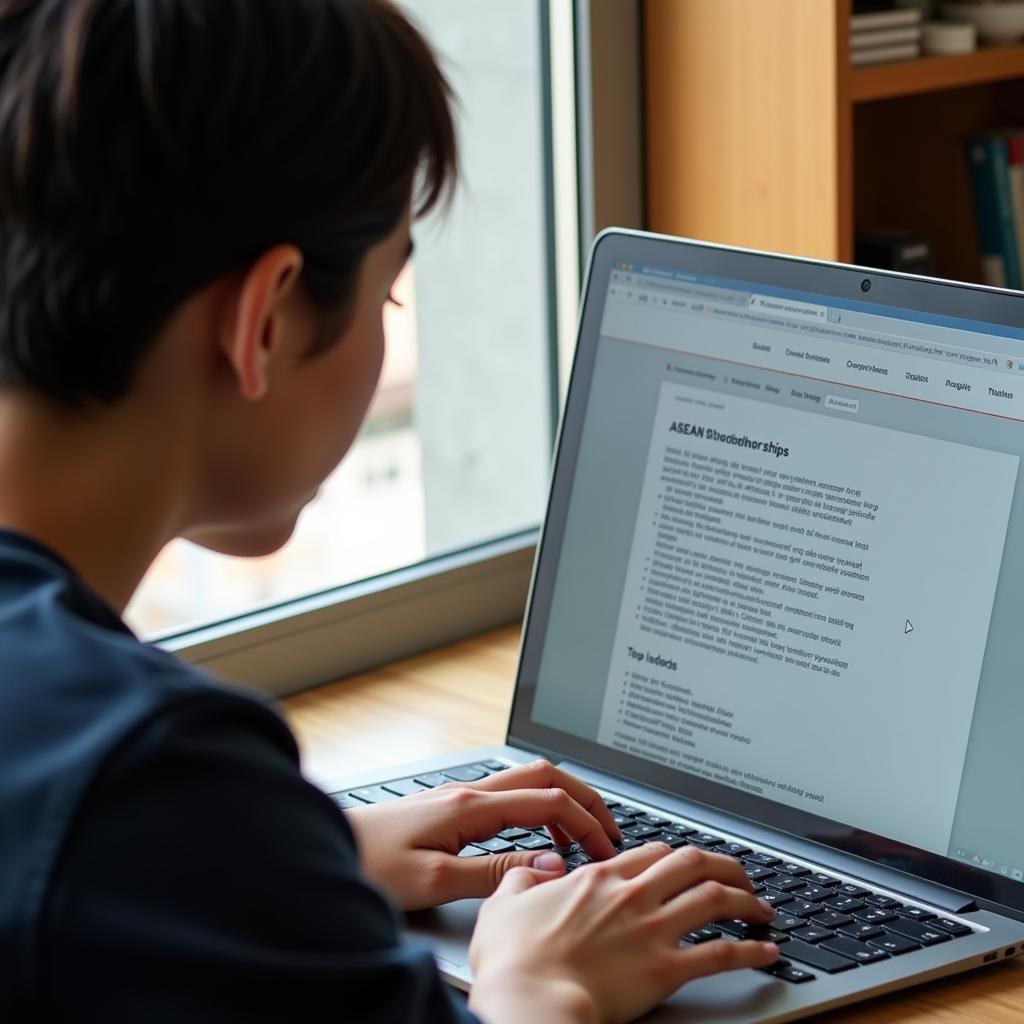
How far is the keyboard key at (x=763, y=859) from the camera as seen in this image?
0.93 m

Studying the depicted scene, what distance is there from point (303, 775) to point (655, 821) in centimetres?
41

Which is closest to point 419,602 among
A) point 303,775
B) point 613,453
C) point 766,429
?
point 613,453

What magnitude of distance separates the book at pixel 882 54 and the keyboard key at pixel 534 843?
0.80 meters

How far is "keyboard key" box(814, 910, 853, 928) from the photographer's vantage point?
86cm

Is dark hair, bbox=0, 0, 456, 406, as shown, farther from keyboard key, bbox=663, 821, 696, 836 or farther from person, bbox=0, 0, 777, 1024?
keyboard key, bbox=663, 821, 696, 836

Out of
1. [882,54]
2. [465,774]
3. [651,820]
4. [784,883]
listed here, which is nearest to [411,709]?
[465,774]

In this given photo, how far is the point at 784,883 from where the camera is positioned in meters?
0.91

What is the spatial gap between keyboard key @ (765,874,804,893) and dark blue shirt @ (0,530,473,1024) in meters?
0.33

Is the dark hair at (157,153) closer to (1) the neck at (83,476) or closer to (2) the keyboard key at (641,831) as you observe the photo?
(1) the neck at (83,476)

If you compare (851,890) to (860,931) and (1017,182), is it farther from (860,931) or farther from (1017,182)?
(1017,182)

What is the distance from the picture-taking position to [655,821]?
99 cm

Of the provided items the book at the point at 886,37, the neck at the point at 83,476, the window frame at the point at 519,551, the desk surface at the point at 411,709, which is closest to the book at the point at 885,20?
the book at the point at 886,37

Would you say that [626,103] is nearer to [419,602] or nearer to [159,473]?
[419,602]

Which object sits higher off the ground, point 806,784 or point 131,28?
point 131,28
